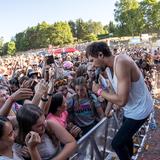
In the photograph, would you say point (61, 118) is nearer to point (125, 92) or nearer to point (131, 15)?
point (125, 92)

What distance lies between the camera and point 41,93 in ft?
12.1

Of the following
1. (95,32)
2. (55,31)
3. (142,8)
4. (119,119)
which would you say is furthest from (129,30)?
(119,119)

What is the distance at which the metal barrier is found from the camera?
3961mm

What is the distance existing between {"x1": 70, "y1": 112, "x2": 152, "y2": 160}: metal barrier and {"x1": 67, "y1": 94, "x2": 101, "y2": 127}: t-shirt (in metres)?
0.26

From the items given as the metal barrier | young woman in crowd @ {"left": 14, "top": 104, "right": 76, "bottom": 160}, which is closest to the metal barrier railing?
the metal barrier

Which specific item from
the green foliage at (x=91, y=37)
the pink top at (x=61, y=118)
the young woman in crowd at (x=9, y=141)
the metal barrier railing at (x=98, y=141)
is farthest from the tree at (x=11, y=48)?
the young woman in crowd at (x=9, y=141)

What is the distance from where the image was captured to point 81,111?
16.9 ft

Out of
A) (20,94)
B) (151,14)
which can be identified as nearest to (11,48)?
(151,14)

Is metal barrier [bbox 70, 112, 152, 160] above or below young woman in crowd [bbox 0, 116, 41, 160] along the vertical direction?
below

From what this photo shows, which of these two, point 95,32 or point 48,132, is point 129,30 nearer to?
point 95,32

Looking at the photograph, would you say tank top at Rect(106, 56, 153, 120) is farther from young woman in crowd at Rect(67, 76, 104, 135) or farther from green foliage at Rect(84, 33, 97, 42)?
green foliage at Rect(84, 33, 97, 42)

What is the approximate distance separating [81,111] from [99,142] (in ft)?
1.83

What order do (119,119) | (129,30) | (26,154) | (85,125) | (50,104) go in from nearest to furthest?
1. (26,154)
2. (50,104)
3. (85,125)
4. (119,119)
5. (129,30)

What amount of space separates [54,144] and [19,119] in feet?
1.35
